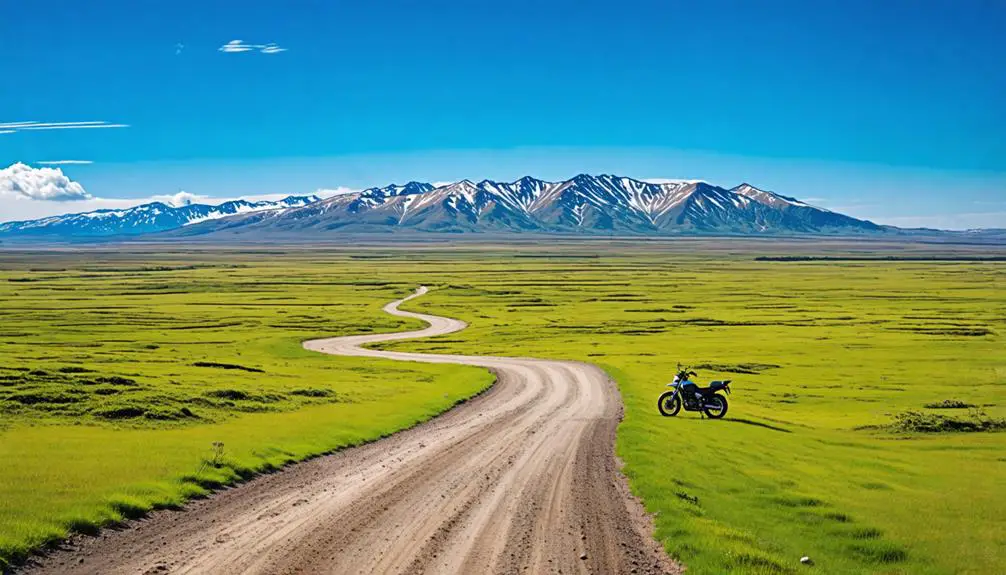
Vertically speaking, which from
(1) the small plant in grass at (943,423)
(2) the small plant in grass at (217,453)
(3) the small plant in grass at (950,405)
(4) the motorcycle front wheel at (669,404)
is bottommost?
(3) the small plant in grass at (950,405)

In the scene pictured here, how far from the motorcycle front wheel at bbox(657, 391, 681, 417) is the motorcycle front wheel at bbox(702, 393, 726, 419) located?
1.51 metres

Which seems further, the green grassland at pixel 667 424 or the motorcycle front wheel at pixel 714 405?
the motorcycle front wheel at pixel 714 405

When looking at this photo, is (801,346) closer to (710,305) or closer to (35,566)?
(710,305)

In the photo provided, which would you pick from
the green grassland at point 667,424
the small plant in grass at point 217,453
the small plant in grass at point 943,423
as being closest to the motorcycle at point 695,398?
the green grassland at point 667,424

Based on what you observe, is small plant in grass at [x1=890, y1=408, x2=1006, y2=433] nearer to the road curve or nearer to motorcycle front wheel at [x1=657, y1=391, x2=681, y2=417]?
motorcycle front wheel at [x1=657, y1=391, x2=681, y2=417]

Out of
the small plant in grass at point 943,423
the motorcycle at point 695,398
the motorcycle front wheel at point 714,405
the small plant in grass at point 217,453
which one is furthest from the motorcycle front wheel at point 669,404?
the small plant in grass at point 217,453

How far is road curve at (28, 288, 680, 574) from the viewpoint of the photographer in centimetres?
1658

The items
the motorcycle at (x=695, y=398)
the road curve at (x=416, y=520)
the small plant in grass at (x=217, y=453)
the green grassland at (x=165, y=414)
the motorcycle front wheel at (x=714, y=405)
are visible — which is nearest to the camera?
the road curve at (x=416, y=520)

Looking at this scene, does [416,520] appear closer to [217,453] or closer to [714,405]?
[217,453]

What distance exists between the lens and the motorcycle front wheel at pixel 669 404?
42812 mm

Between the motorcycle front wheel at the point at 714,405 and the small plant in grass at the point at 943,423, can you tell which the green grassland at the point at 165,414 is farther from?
the small plant in grass at the point at 943,423

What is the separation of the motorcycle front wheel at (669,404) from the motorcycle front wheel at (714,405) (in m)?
1.51

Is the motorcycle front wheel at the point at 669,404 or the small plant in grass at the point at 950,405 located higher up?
the motorcycle front wheel at the point at 669,404

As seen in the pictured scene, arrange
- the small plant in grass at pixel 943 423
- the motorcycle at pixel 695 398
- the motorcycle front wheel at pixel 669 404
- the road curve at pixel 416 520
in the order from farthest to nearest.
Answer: the motorcycle front wheel at pixel 669 404 → the motorcycle at pixel 695 398 → the small plant in grass at pixel 943 423 → the road curve at pixel 416 520
